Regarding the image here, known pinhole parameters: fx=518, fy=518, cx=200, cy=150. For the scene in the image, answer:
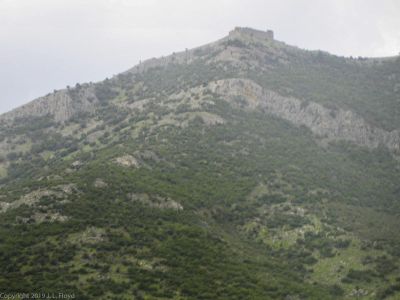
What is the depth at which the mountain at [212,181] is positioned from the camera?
60688mm

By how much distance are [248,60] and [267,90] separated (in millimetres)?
23607

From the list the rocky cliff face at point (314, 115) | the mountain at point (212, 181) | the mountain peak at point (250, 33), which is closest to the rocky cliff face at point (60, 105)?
the mountain at point (212, 181)

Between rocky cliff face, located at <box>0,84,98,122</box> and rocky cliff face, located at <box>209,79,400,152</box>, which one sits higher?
rocky cliff face, located at <box>0,84,98,122</box>

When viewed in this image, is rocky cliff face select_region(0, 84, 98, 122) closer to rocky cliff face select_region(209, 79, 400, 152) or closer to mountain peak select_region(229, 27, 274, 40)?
rocky cliff face select_region(209, 79, 400, 152)

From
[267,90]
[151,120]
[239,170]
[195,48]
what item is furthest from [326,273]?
[195,48]

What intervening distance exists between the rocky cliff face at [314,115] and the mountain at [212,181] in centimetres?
43

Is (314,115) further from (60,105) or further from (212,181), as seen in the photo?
(60,105)

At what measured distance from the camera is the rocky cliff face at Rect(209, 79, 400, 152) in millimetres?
129500

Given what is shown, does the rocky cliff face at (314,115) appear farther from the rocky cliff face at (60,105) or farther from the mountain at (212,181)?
the rocky cliff face at (60,105)

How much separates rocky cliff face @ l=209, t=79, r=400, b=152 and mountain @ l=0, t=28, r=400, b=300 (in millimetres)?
429

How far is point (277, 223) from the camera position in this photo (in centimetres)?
8438

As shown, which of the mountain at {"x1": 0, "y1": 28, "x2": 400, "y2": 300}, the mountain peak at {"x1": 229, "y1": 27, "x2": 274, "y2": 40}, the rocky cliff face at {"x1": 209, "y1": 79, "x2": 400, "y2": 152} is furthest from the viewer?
the mountain peak at {"x1": 229, "y1": 27, "x2": 274, "y2": 40}

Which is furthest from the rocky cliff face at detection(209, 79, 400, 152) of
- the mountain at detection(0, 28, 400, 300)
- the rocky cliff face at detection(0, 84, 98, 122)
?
the rocky cliff face at detection(0, 84, 98, 122)

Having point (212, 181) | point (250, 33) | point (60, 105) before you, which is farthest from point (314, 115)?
point (60, 105)
